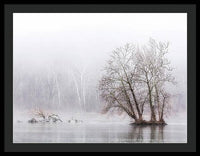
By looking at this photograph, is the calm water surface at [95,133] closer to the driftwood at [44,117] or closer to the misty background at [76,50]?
the driftwood at [44,117]

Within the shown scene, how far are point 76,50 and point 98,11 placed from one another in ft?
2.01

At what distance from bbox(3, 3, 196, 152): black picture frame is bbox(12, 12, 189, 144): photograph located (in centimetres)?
6

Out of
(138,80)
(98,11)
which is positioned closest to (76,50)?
(98,11)

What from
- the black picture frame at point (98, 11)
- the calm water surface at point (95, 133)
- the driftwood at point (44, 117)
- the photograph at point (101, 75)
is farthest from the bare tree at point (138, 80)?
the driftwood at point (44, 117)

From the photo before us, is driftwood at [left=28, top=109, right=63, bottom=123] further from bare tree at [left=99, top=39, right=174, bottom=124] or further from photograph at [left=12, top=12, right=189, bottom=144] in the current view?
bare tree at [left=99, top=39, right=174, bottom=124]

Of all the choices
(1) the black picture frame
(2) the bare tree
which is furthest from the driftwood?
(2) the bare tree

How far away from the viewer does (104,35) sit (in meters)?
8.10

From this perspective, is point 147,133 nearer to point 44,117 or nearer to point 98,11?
point 44,117

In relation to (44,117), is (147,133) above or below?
below

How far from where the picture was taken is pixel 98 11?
26.3 ft

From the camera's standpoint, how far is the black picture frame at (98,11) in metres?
7.89

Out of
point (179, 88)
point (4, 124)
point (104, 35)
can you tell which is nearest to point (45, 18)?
point (104, 35)

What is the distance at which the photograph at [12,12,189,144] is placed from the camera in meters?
8.01
